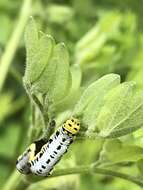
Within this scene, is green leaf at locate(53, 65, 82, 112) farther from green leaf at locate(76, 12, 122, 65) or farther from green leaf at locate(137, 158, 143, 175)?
green leaf at locate(76, 12, 122, 65)

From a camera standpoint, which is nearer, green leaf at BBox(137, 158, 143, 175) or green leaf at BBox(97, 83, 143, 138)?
green leaf at BBox(97, 83, 143, 138)

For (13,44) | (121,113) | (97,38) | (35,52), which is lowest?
(97,38)

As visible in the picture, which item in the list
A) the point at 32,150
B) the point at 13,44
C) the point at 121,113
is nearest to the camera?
the point at 121,113

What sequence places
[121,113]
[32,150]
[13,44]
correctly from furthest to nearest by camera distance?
[13,44] < [32,150] < [121,113]

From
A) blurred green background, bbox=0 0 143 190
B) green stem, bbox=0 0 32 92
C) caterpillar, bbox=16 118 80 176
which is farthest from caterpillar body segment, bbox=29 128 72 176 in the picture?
green stem, bbox=0 0 32 92

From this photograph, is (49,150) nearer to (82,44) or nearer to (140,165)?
(140,165)

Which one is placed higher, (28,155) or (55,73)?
(55,73)

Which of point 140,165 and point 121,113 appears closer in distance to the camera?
point 121,113

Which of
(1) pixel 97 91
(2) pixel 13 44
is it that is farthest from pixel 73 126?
(2) pixel 13 44
